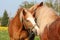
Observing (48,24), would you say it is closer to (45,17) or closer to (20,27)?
(45,17)

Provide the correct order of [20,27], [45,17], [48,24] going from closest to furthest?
1. [48,24]
2. [45,17]
3. [20,27]

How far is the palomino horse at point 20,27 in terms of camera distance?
7.27 m

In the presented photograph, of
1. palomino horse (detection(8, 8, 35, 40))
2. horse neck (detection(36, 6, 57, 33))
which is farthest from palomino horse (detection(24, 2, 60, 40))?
palomino horse (detection(8, 8, 35, 40))

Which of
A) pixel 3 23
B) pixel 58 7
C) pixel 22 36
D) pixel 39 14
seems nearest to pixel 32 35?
pixel 22 36

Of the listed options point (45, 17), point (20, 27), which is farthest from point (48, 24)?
point (20, 27)

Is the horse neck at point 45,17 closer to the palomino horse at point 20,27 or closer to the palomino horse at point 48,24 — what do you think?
the palomino horse at point 48,24

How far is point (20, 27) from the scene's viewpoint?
7.53 meters

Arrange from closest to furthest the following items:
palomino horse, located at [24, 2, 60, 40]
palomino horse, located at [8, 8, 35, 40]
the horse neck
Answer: palomino horse, located at [24, 2, 60, 40]
the horse neck
palomino horse, located at [8, 8, 35, 40]

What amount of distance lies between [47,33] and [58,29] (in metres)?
0.35

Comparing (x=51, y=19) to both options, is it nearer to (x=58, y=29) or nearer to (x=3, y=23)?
(x=58, y=29)

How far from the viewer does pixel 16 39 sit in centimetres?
756

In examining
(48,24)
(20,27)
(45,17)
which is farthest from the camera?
(20,27)

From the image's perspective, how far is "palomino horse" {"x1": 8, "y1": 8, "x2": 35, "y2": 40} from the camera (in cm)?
727

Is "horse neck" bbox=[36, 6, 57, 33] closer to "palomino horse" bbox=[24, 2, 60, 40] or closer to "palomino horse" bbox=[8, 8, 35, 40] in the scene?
"palomino horse" bbox=[24, 2, 60, 40]
